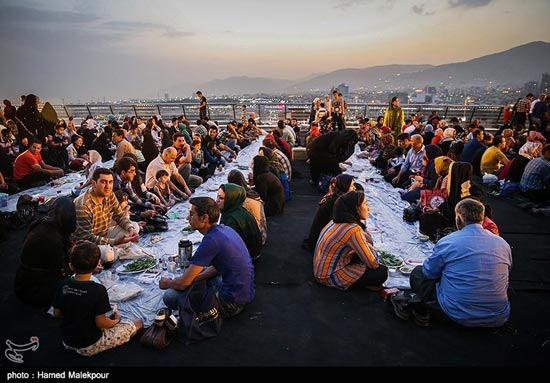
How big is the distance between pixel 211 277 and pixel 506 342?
268cm

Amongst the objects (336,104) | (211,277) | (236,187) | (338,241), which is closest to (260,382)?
(211,277)

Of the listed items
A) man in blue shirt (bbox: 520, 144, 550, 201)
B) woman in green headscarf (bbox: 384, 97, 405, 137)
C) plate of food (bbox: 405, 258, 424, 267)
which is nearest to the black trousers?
plate of food (bbox: 405, 258, 424, 267)

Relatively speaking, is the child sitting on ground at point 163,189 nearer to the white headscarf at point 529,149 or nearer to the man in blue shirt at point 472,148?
the man in blue shirt at point 472,148

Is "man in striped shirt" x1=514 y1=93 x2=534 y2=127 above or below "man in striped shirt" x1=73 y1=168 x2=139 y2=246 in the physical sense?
above

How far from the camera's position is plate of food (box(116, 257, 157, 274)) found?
155 inches

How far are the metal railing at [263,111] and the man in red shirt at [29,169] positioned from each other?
9.25m

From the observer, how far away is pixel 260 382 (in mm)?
2564

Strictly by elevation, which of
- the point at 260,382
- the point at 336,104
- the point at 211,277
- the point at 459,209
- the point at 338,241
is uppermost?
the point at 336,104

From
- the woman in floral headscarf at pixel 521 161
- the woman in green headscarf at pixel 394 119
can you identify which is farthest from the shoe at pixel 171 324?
the woman in green headscarf at pixel 394 119

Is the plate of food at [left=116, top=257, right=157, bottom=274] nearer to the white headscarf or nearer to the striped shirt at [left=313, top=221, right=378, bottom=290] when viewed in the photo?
the striped shirt at [left=313, top=221, right=378, bottom=290]

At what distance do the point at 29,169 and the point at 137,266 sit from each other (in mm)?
5076

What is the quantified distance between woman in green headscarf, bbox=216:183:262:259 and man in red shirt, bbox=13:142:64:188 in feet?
18.8

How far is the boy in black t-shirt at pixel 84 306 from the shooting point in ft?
8.16

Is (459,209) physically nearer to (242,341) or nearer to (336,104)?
(242,341)
